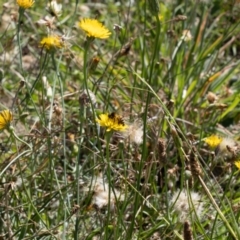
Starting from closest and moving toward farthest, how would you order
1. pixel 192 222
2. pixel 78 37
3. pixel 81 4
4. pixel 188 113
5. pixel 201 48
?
pixel 192 222 < pixel 188 113 < pixel 201 48 < pixel 78 37 < pixel 81 4

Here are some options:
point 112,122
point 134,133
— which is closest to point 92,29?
point 112,122

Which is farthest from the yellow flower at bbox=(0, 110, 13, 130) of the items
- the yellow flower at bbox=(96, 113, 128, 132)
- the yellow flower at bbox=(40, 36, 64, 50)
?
the yellow flower at bbox=(40, 36, 64, 50)

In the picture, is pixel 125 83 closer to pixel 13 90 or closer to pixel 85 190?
pixel 13 90

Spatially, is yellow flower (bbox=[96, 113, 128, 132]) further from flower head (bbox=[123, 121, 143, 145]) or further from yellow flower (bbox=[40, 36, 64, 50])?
yellow flower (bbox=[40, 36, 64, 50])

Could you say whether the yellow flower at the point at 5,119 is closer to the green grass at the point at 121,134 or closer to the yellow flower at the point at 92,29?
the green grass at the point at 121,134

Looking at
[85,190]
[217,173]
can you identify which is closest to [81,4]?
[217,173]

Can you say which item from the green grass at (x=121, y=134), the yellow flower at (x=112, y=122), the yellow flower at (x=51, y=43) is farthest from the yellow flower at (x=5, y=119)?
the yellow flower at (x=51, y=43)

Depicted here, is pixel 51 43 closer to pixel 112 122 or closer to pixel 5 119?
pixel 5 119

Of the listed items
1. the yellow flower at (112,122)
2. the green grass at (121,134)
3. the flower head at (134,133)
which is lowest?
the green grass at (121,134)
